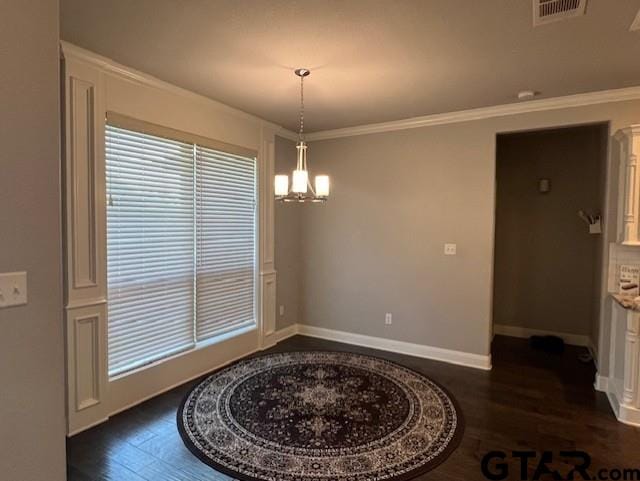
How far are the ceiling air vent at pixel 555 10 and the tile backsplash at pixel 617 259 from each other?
2158mm

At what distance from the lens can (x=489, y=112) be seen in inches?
149

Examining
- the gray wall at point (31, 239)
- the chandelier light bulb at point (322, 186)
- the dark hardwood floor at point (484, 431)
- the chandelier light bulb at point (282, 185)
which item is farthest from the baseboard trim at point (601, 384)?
the gray wall at point (31, 239)

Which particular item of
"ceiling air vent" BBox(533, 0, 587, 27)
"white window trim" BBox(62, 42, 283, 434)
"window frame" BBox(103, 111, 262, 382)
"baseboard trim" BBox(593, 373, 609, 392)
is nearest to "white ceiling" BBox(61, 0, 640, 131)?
"ceiling air vent" BBox(533, 0, 587, 27)

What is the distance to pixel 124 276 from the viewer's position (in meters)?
2.99

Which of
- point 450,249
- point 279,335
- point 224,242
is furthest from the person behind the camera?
point 279,335

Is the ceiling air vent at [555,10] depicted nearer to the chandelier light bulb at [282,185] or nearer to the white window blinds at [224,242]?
the chandelier light bulb at [282,185]

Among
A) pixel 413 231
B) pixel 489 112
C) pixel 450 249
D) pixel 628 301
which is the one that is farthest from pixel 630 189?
pixel 413 231

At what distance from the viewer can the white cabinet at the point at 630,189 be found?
3006 mm

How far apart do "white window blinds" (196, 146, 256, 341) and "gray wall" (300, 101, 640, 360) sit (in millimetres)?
1056

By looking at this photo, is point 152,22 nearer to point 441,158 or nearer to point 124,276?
point 124,276

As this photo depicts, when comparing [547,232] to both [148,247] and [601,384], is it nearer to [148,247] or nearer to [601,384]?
[601,384]

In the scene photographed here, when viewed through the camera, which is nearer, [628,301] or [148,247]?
[628,301]

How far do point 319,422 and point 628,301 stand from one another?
8.43 feet

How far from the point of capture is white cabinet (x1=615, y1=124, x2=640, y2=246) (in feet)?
9.86
